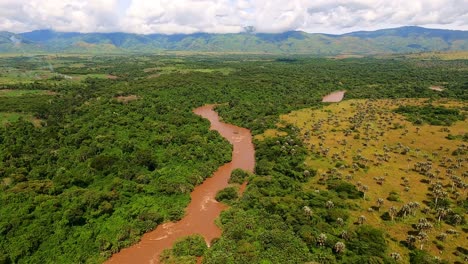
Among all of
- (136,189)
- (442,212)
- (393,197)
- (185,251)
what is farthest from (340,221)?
(136,189)

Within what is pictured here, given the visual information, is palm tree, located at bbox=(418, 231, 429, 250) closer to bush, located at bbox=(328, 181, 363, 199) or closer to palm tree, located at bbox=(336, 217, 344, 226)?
palm tree, located at bbox=(336, 217, 344, 226)

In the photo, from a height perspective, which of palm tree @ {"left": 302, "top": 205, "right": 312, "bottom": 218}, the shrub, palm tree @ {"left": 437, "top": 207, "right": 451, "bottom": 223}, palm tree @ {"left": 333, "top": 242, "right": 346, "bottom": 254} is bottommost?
the shrub

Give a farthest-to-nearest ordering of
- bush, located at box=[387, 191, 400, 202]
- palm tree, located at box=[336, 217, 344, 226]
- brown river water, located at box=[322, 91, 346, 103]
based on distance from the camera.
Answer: brown river water, located at box=[322, 91, 346, 103], bush, located at box=[387, 191, 400, 202], palm tree, located at box=[336, 217, 344, 226]

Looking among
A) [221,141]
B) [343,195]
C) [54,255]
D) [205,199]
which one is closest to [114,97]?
[221,141]

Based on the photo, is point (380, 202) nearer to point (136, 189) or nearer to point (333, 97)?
point (136, 189)

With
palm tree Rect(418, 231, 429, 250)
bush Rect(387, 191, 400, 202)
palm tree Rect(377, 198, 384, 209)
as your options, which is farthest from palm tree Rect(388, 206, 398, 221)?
palm tree Rect(418, 231, 429, 250)

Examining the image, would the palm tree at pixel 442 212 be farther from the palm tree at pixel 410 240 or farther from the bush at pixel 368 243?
the bush at pixel 368 243

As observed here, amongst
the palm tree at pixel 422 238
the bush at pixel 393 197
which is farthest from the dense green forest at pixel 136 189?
the bush at pixel 393 197
